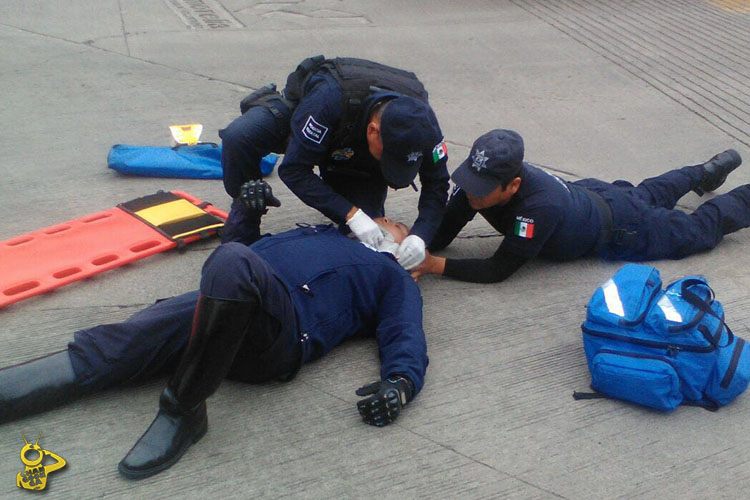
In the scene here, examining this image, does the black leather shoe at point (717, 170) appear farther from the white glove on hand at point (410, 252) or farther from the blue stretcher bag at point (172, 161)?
the blue stretcher bag at point (172, 161)

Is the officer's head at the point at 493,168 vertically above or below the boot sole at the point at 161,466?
above

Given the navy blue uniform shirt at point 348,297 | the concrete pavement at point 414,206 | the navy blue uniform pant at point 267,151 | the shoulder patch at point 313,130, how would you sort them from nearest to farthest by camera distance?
the concrete pavement at point 414,206, the navy blue uniform shirt at point 348,297, the shoulder patch at point 313,130, the navy blue uniform pant at point 267,151

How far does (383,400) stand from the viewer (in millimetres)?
2369

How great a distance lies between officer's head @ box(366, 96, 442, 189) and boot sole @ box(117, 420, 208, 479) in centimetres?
121

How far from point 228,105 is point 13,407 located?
10.4ft

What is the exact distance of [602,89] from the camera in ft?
19.0

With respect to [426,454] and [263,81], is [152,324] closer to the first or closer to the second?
[426,454]

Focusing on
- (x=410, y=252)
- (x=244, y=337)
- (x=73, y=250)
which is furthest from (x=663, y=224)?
(x=73, y=250)

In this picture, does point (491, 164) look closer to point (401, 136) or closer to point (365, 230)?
point (401, 136)

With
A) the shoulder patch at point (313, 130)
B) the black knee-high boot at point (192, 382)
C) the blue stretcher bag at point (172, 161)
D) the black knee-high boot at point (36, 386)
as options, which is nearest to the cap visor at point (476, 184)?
the shoulder patch at point (313, 130)

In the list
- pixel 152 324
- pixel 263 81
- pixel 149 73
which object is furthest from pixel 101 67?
pixel 152 324

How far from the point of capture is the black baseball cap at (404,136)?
2.86 metres

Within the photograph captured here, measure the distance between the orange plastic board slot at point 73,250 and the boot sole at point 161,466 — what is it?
1059 mm

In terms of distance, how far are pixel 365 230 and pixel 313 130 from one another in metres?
0.46
